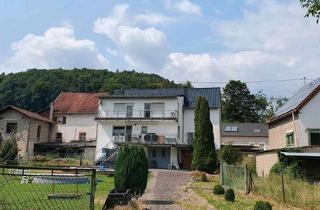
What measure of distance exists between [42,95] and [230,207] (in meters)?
70.4

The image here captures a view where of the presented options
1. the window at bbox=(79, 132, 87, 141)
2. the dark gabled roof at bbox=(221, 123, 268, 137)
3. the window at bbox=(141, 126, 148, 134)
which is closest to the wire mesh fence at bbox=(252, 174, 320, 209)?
the window at bbox=(141, 126, 148, 134)

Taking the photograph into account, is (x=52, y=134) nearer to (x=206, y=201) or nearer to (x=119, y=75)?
(x=119, y=75)

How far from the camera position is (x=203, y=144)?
40.2 m

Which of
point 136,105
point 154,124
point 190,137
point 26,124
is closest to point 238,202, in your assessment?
point 190,137

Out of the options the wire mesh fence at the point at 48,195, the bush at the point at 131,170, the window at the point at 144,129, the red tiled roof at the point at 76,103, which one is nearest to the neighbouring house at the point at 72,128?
the red tiled roof at the point at 76,103

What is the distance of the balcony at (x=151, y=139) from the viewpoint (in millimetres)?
47188

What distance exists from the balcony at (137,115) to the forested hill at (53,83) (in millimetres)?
24418

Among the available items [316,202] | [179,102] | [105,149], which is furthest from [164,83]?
[316,202]

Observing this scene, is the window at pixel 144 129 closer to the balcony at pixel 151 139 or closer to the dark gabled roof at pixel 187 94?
the balcony at pixel 151 139

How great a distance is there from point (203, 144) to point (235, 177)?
17.7 m

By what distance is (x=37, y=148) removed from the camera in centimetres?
5312

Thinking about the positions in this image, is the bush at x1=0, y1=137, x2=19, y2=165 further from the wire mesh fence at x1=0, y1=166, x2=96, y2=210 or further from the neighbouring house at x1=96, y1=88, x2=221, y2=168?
the neighbouring house at x1=96, y1=88, x2=221, y2=168

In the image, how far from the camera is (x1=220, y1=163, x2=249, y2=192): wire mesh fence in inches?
818

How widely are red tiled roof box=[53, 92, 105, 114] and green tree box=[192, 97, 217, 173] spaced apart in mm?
19435
